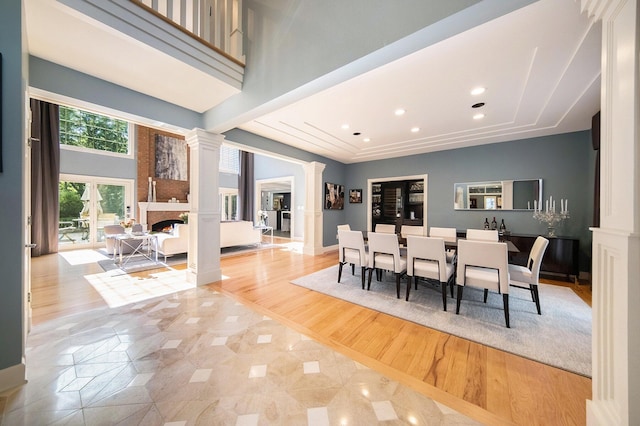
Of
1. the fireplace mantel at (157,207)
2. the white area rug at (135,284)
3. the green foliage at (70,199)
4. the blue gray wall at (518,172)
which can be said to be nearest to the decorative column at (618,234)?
the white area rug at (135,284)

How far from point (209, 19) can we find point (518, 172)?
5.80 metres

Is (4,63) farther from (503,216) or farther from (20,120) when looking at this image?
(503,216)

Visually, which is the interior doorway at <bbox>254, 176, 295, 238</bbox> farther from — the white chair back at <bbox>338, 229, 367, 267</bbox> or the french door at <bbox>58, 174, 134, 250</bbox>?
→ the white chair back at <bbox>338, 229, 367, 267</bbox>

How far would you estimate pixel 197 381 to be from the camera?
156 cm

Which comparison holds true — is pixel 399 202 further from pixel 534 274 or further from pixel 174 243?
pixel 174 243

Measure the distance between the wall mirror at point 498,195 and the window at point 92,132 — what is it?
950cm

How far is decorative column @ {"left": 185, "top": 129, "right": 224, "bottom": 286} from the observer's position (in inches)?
132

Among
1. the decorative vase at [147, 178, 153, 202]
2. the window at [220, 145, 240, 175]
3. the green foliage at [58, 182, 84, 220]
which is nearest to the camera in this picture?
the green foliage at [58, 182, 84, 220]

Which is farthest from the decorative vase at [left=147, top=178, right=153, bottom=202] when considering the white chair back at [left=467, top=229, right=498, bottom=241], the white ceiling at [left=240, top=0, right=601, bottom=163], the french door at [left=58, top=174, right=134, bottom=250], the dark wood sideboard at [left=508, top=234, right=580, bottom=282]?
the dark wood sideboard at [left=508, top=234, right=580, bottom=282]

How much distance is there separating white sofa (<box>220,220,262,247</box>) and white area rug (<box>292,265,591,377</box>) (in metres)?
2.99

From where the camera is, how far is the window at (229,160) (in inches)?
352

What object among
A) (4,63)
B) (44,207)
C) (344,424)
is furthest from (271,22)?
(44,207)

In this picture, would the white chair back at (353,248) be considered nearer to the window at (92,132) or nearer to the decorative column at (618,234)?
the decorative column at (618,234)

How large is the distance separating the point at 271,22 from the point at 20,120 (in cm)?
223
